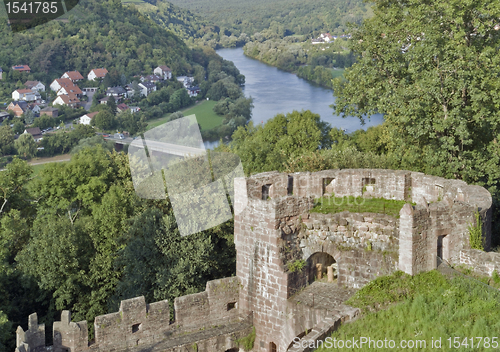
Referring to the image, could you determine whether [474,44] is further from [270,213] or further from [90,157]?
[90,157]

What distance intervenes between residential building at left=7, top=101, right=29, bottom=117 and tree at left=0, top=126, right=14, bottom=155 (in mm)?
7230

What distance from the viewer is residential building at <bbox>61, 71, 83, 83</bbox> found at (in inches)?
3000

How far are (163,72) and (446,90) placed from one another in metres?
66.3

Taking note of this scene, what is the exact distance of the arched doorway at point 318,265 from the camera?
1347cm

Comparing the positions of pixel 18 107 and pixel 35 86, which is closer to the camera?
pixel 18 107

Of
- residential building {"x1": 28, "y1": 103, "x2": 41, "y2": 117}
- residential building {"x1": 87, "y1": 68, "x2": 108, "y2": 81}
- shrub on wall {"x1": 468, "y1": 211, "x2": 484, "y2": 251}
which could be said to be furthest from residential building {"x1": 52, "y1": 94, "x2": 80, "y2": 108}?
shrub on wall {"x1": 468, "y1": 211, "x2": 484, "y2": 251}

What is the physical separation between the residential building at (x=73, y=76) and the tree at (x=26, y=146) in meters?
22.7

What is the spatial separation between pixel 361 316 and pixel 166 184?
1167 cm

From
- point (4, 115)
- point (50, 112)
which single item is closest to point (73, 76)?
point (50, 112)

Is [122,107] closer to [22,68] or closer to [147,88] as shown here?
[147,88]

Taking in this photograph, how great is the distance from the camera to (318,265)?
1365cm

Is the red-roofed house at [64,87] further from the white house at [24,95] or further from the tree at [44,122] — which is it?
the tree at [44,122]

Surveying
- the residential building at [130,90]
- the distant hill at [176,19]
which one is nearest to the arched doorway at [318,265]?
the residential building at [130,90]

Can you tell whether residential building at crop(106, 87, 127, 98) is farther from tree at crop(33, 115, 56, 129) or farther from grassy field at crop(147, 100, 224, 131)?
tree at crop(33, 115, 56, 129)
